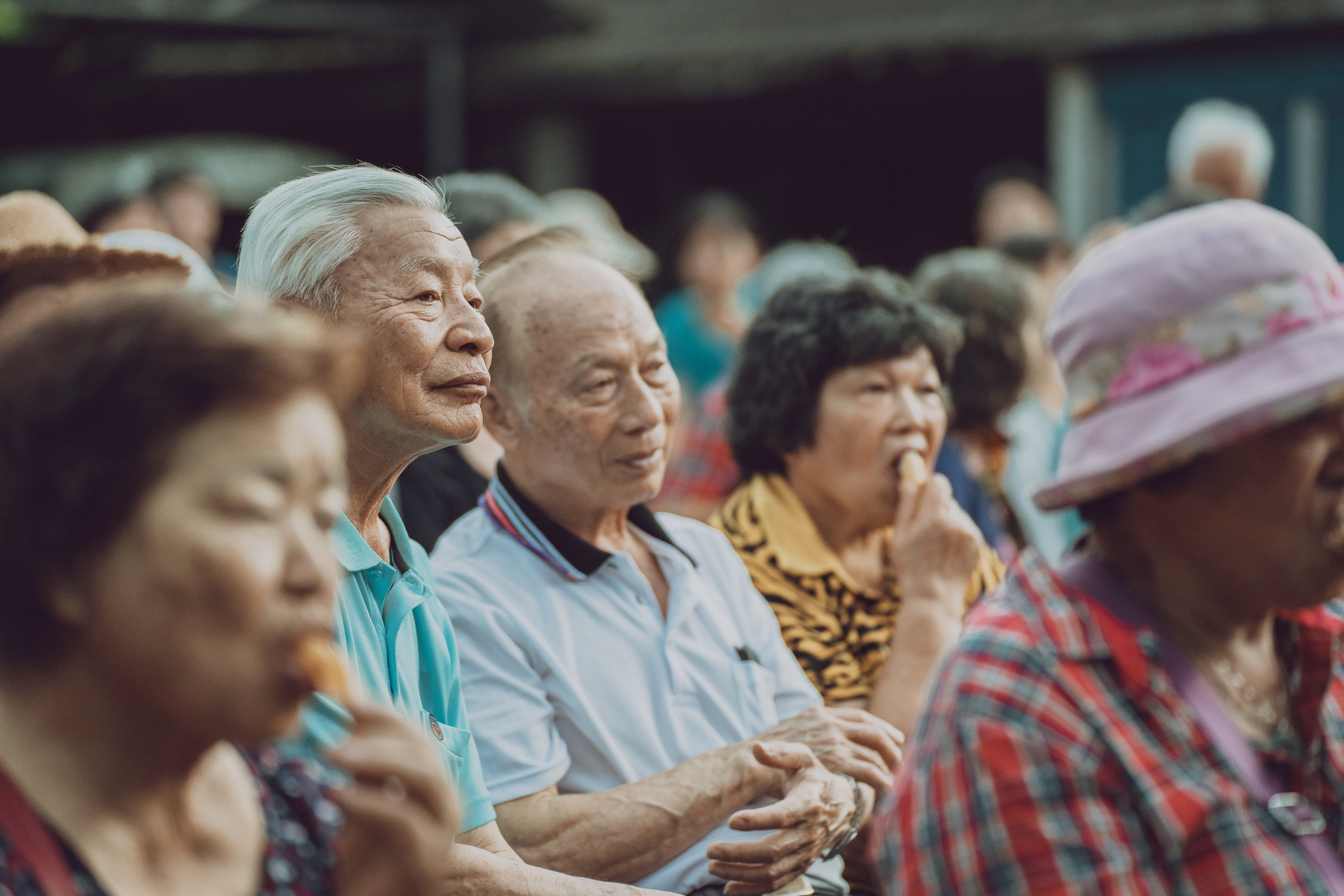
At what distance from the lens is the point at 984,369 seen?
4695 mm

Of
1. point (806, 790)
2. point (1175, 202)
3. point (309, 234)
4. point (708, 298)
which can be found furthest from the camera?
point (708, 298)

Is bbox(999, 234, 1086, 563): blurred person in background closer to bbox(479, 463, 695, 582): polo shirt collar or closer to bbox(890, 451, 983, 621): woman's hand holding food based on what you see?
bbox(890, 451, 983, 621): woman's hand holding food

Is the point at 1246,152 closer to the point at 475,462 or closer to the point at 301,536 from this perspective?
the point at 475,462

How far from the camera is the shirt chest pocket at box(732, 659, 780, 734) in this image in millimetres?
2873

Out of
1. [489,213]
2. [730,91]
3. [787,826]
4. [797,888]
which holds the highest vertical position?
[730,91]

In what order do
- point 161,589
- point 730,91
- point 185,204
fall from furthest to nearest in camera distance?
point 730,91 < point 185,204 < point 161,589

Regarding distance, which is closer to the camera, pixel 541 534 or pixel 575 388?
pixel 541 534

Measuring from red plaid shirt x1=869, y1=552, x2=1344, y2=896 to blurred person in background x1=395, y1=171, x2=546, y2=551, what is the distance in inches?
68.4

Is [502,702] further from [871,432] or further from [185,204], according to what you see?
[185,204]

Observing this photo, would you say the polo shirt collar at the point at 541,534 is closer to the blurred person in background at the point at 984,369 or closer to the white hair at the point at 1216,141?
the blurred person in background at the point at 984,369

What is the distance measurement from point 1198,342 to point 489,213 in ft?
10.2

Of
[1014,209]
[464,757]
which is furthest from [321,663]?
[1014,209]

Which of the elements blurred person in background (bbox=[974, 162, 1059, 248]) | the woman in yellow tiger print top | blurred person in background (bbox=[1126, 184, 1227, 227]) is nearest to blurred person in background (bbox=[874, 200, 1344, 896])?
the woman in yellow tiger print top

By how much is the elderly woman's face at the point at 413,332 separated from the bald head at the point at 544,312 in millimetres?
429
